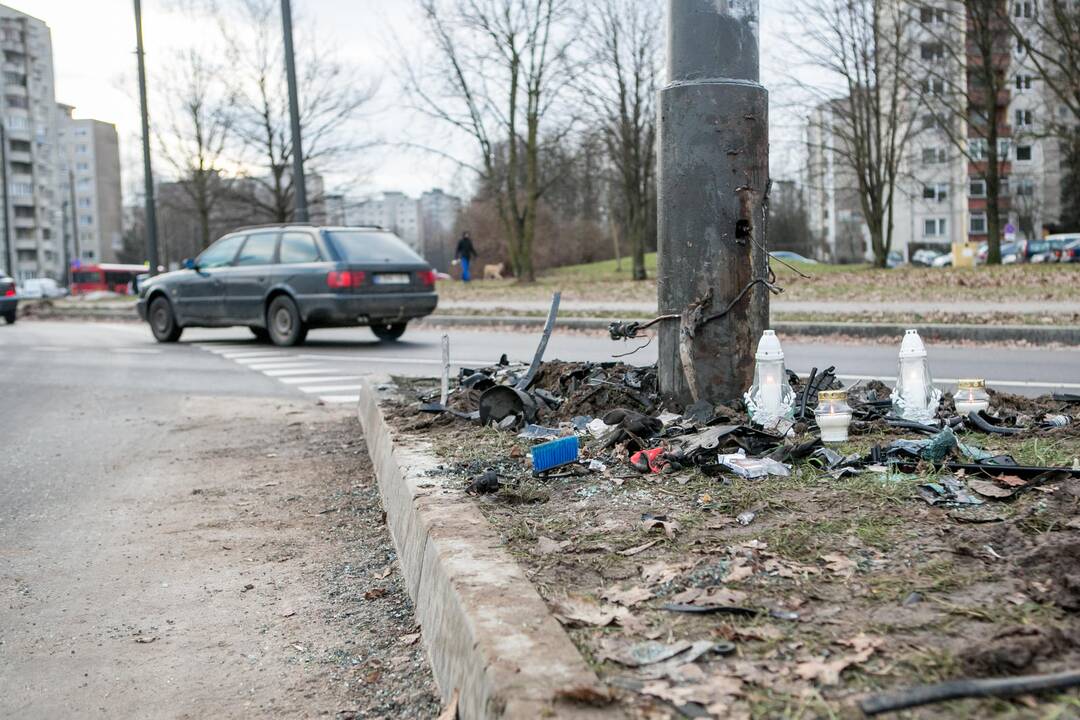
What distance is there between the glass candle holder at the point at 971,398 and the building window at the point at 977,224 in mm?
87668

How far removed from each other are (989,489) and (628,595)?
4.97 feet

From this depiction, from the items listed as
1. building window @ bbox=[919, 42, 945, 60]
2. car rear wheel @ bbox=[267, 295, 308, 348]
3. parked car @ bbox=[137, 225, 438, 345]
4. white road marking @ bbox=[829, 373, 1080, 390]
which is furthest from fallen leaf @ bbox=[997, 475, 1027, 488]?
building window @ bbox=[919, 42, 945, 60]

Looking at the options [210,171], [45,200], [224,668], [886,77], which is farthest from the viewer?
[45,200]

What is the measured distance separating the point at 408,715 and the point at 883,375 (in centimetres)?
828

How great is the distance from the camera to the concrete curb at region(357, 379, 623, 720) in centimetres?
224

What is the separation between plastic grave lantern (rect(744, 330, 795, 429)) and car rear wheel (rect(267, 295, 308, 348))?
10.9m

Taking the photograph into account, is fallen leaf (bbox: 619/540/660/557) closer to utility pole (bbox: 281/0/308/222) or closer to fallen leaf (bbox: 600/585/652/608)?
fallen leaf (bbox: 600/585/652/608)

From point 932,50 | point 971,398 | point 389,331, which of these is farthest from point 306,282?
point 932,50

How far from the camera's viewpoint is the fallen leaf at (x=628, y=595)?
2.86 metres

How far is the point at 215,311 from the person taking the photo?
53.0 ft

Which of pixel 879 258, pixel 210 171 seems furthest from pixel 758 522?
pixel 210 171

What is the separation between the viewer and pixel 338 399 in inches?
388

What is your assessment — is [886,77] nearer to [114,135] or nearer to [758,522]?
[758,522]

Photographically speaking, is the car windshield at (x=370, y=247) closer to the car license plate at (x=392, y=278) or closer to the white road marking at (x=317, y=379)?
the car license plate at (x=392, y=278)
